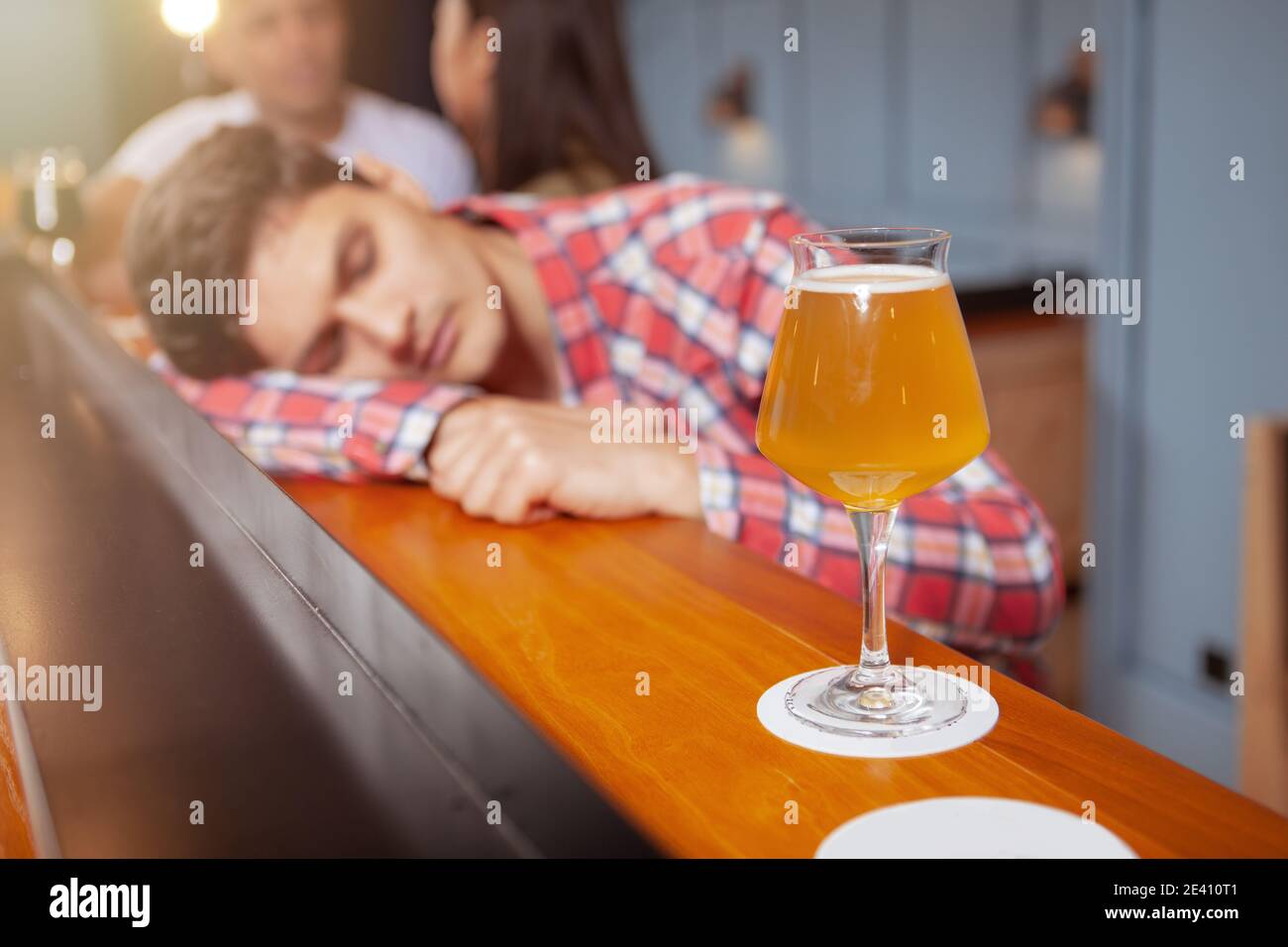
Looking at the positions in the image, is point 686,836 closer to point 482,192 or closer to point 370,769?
point 370,769

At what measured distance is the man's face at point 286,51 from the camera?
3.28 metres

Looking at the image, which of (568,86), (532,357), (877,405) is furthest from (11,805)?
(568,86)

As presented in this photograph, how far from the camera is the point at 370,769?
52cm

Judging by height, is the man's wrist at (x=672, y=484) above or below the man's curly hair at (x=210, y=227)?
below

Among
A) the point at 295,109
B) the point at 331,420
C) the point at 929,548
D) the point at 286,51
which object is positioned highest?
the point at 286,51

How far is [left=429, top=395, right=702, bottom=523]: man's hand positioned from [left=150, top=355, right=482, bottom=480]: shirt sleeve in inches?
2.0

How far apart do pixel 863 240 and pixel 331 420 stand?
0.66 m

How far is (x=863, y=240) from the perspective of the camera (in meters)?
0.70

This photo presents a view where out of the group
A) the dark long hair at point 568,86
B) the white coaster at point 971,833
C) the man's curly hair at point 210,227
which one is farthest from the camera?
the dark long hair at point 568,86

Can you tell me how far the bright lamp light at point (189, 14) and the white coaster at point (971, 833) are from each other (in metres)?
3.16

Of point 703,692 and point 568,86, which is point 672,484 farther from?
point 568,86

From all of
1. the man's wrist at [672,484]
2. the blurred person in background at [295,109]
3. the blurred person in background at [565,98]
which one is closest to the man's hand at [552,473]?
the man's wrist at [672,484]

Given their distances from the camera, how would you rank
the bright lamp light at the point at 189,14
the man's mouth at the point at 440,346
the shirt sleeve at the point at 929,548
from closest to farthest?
the shirt sleeve at the point at 929,548, the man's mouth at the point at 440,346, the bright lamp light at the point at 189,14

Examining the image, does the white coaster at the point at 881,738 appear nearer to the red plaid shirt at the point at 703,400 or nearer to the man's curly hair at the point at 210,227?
the red plaid shirt at the point at 703,400
